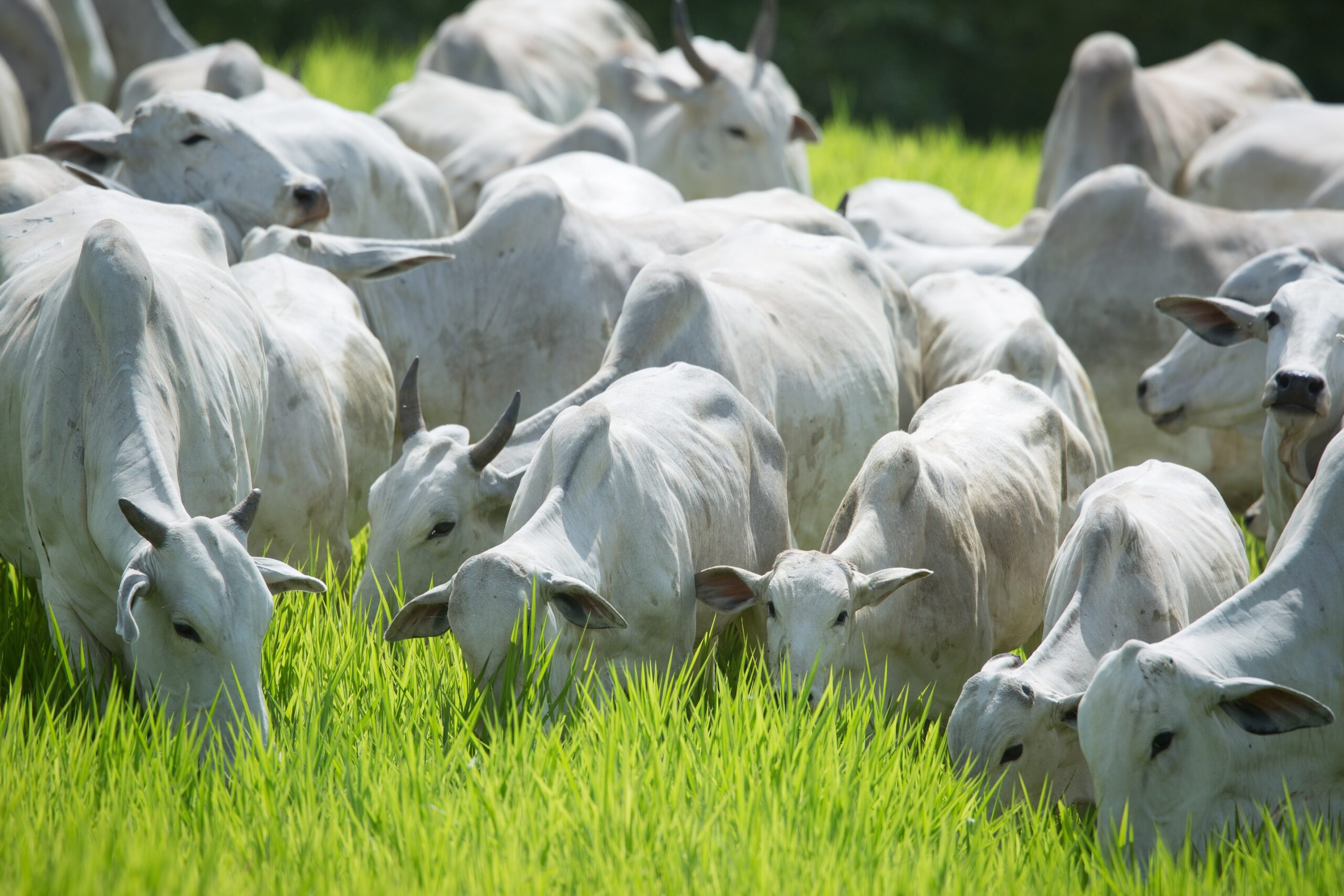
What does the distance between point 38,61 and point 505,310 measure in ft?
13.8

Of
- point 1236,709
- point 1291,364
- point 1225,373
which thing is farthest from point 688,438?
point 1225,373

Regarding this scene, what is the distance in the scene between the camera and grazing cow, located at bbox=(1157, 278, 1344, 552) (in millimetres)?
4328

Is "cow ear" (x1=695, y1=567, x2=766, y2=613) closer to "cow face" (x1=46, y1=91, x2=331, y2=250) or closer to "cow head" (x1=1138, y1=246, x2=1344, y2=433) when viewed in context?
"cow head" (x1=1138, y1=246, x2=1344, y2=433)

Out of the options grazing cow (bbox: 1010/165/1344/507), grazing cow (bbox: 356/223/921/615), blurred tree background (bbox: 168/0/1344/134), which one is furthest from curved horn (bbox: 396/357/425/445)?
blurred tree background (bbox: 168/0/1344/134)

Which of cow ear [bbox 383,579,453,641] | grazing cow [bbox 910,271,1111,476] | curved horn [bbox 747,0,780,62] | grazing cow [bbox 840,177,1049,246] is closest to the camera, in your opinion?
cow ear [bbox 383,579,453,641]

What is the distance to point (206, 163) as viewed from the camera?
5.61 metres

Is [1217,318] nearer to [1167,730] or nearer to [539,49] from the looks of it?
[1167,730]

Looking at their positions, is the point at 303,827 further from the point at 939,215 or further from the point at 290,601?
the point at 939,215

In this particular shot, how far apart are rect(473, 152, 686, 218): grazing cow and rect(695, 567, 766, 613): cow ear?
9.85ft

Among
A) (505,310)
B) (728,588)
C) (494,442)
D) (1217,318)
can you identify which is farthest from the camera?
(505,310)

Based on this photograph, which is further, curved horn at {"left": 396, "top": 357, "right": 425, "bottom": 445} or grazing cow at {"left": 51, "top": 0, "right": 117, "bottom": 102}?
grazing cow at {"left": 51, "top": 0, "right": 117, "bottom": 102}

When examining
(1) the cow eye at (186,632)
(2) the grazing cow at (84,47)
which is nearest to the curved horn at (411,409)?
(1) the cow eye at (186,632)

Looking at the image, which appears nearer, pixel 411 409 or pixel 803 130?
pixel 411 409

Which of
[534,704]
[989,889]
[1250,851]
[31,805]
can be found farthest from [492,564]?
[1250,851]
